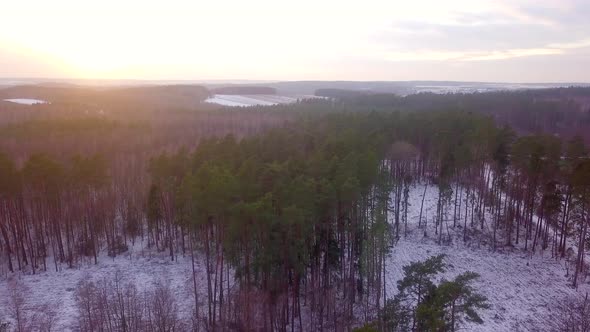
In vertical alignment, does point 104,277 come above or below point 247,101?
below

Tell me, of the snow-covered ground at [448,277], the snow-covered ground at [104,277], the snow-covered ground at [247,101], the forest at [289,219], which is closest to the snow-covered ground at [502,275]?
the snow-covered ground at [448,277]

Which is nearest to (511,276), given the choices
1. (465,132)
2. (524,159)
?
(524,159)

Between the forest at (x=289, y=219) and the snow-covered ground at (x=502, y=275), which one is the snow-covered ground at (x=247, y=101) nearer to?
the forest at (x=289, y=219)

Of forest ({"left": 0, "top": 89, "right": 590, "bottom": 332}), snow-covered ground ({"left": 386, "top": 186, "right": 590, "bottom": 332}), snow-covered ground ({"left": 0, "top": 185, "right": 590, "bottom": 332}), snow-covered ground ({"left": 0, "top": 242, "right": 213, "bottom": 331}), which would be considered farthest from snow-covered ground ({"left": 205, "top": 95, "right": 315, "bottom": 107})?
snow-covered ground ({"left": 0, "top": 242, "right": 213, "bottom": 331})

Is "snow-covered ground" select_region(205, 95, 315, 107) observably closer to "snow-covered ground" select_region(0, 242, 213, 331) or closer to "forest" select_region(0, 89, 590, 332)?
"forest" select_region(0, 89, 590, 332)

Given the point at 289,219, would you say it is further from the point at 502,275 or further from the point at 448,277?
the point at 502,275

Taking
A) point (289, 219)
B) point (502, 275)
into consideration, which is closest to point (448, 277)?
point (502, 275)
